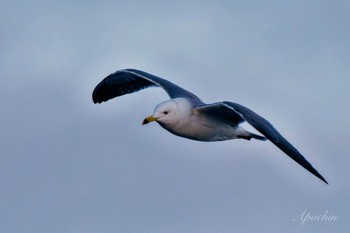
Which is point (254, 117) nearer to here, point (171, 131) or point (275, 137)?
point (275, 137)

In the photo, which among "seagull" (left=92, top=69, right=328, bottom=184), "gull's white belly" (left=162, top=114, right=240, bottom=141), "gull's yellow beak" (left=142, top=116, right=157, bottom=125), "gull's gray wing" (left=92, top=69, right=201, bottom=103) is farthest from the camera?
"gull's gray wing" (left=92, top=69, right=201, bottom=103)

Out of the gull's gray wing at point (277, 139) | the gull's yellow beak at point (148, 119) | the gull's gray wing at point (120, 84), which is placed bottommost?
the gull's yellow beak at point (148, 119)

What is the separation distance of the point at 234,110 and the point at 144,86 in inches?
188

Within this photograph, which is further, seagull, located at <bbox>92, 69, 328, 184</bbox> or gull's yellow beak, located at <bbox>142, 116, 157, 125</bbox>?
gull's yellow beak, located at <bbox>142, 116, 157, 125</bbox>

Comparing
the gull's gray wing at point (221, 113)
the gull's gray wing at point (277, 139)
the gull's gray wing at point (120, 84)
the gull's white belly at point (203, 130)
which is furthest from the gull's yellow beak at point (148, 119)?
the gull's gray wing at point (120, 84)

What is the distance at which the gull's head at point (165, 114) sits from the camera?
16516mm

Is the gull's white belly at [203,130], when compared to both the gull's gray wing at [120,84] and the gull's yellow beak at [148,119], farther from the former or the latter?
the gull's gray wing at [120,84]

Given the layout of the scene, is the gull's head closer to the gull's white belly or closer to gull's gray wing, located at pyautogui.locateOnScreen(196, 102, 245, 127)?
the gull's white belly

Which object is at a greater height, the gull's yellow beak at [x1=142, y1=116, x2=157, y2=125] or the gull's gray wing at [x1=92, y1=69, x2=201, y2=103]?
the gull's gray wing at [x1=92, y1=69, x2=201, y2=103]

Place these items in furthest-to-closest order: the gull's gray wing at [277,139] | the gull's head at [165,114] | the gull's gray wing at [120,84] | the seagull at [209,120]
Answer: the gull's gray wing at [120,84] → the gull's head at [165,114] → the seagull at [209,120] → the gull's gray wing at [277,139]

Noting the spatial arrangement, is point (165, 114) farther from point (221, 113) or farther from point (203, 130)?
point (221, 113)

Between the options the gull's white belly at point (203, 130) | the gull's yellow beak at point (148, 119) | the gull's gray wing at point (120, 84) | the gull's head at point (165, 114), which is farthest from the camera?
the gull's gray wing at point (120, 84)

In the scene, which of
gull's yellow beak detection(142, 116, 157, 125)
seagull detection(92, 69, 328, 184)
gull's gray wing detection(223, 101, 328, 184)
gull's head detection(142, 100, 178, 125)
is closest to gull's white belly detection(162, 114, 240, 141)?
seagull detection(92, 69, 328, 184)

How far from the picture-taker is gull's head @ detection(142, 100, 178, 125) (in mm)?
16516
